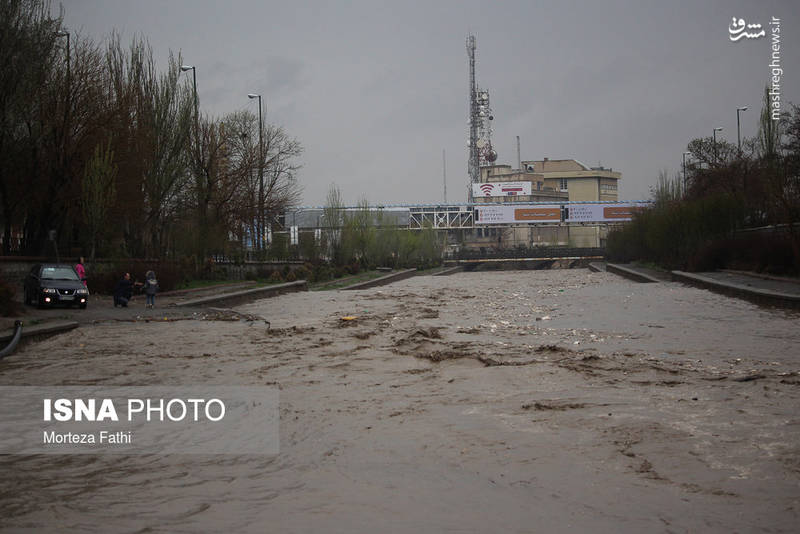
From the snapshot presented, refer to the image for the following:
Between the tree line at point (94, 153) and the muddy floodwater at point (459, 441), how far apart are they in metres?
15.9

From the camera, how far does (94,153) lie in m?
31.3

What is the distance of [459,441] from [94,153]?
88.1 ft

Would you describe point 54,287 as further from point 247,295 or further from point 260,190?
point 260,190

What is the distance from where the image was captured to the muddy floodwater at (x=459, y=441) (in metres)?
5.79

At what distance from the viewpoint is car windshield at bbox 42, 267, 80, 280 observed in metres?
24.2

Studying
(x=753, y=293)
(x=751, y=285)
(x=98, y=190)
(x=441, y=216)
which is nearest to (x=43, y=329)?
(x=98, y=190)

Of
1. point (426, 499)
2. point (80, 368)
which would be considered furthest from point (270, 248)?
point (426, 499)

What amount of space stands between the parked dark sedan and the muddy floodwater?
6693mm

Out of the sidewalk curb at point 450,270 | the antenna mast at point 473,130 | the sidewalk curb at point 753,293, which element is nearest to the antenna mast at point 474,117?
the antenna mast at point 473,130

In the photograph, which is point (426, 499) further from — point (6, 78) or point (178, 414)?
point (6, 78)

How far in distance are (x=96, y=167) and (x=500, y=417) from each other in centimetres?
2518

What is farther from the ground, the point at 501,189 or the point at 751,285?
the point at 501,189

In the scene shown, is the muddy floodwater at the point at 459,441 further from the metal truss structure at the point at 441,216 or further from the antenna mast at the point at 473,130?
the antenna mast at the point at 473,130

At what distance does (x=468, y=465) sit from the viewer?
7078 millimetres
